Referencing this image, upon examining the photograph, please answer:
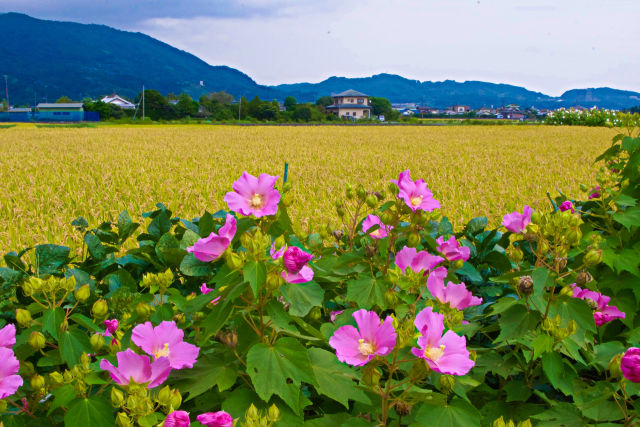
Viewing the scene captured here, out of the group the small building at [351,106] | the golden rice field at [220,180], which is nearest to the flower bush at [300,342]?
the golden rice field at [220,180]

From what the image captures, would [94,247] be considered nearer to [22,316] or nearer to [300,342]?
[22,316]

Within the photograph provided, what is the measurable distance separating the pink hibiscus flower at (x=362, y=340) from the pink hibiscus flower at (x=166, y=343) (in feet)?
0.98

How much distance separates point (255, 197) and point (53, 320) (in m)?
0.53

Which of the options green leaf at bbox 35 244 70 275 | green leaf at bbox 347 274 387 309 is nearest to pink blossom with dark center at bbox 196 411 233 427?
green leaf at bbox 347 274 387 309

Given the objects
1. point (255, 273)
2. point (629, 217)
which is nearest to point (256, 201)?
point (255, 273)

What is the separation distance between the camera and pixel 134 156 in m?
11.6

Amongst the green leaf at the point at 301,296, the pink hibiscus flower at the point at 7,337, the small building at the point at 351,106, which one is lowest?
the pink hibiscus flower at the point at 7,337

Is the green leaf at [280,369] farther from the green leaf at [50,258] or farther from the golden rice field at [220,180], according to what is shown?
the golden rice field at [220,180]

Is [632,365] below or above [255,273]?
below

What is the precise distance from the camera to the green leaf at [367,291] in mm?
1262

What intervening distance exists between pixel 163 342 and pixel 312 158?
34.8 ft

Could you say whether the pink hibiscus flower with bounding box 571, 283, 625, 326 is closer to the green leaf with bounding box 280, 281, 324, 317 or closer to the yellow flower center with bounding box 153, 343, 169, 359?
the green leaf with bounding box 280, 281, 324, 317

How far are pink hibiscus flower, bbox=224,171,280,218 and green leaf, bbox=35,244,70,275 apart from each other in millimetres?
975

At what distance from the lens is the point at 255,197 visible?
111cm
